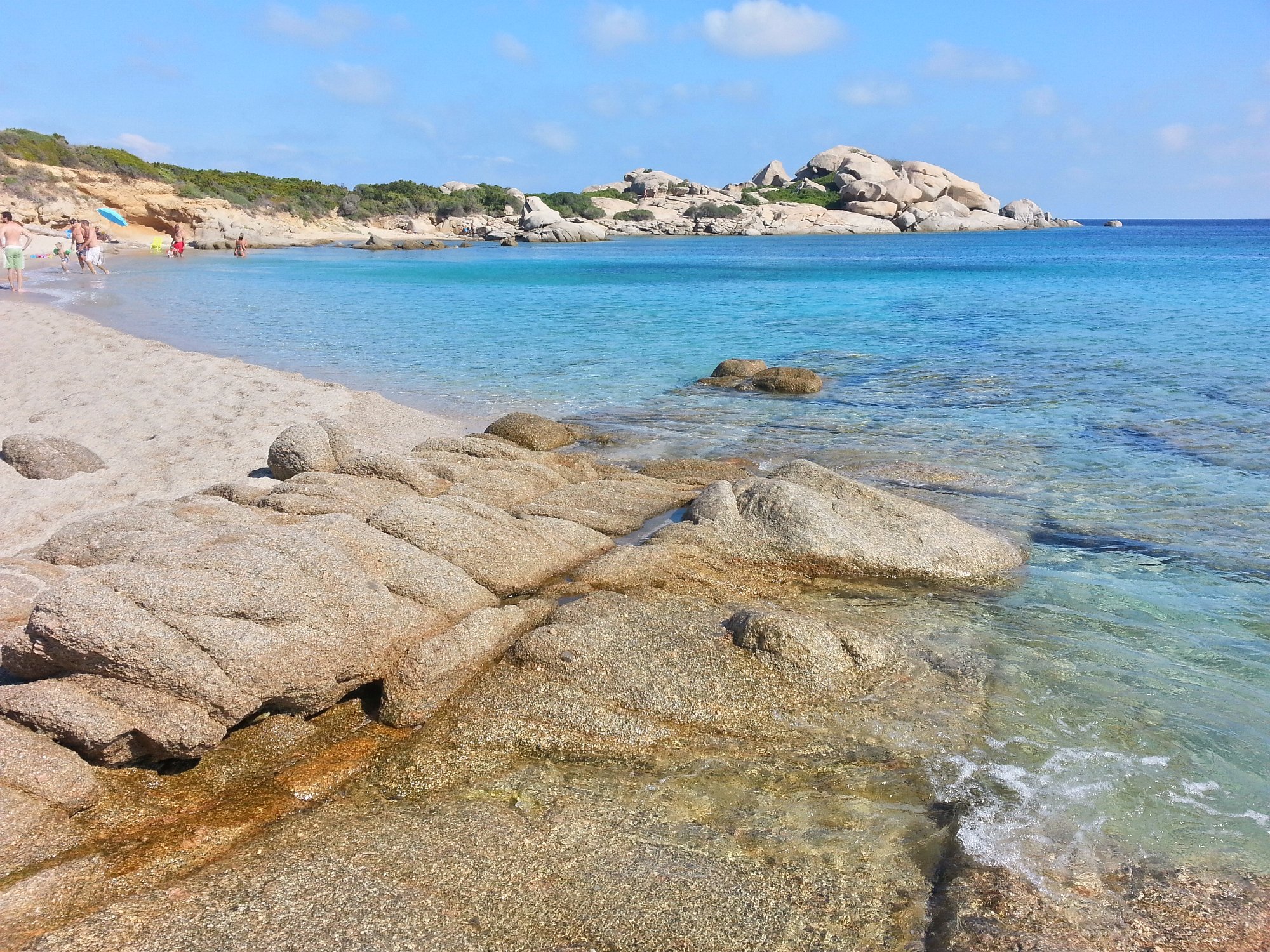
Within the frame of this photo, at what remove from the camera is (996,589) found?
7.00 m

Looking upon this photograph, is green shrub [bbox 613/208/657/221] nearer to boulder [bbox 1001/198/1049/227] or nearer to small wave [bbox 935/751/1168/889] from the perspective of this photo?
boulder [bbox 1001/198/1049/227]

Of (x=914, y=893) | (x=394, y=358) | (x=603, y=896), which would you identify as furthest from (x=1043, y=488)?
(x=394, y=358)

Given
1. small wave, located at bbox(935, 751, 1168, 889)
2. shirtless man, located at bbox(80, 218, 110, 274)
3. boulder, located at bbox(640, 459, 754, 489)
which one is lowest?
small wave, located at bbox(935, 751, 1168, 889)

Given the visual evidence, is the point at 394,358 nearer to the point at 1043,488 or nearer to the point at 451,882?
the point at 1043,488

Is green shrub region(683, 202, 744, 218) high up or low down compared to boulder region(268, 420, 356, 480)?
up

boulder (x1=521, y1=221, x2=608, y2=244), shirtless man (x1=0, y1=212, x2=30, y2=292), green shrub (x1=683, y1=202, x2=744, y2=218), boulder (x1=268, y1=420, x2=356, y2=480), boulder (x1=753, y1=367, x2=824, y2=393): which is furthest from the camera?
green shrub (x1=683, y1=202, x2=744, y2=218)

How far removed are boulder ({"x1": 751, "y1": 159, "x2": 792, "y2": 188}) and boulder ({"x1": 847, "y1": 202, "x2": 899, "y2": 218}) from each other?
2450cm

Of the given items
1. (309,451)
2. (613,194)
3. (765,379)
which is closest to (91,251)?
(765,379)

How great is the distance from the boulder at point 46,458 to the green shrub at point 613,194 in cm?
11458

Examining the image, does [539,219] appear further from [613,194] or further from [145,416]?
[145,416]

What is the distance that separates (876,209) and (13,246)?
100103 millimetres

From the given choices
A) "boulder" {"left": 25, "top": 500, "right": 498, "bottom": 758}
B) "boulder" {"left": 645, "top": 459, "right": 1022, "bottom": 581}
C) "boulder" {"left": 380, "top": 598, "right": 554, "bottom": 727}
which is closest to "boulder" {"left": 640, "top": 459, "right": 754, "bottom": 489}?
"boulder" {"left": 645, "top": 459, "right": 1022, "bottom": 581}

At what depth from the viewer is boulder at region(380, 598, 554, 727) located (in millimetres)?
5160

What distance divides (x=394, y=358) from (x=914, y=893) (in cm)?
1734
